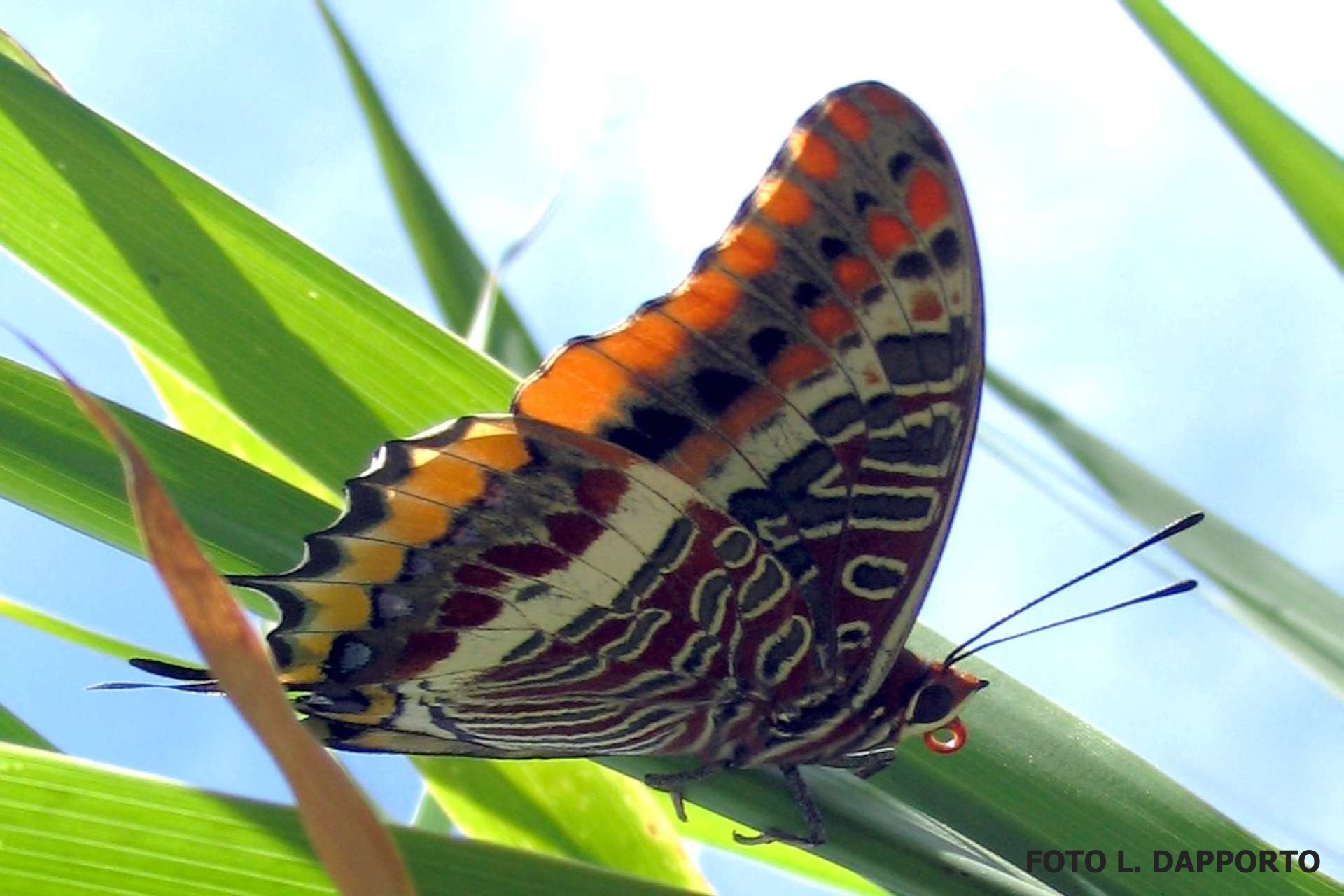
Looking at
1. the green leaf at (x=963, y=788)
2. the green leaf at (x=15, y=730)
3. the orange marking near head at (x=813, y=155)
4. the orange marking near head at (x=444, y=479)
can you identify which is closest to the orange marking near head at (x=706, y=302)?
the orange marking near head at (x=813, y=155)

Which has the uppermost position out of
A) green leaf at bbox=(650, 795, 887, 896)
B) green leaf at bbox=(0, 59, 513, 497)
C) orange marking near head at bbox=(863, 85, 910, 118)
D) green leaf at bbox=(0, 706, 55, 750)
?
orange marking near head at bbox=(863, 85, 910, 118)

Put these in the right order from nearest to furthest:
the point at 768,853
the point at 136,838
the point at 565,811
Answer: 1. the point at 136,838
2. the point at 565,811
3. the point at 768,853

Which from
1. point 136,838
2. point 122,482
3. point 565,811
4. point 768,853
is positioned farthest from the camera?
point 768,853

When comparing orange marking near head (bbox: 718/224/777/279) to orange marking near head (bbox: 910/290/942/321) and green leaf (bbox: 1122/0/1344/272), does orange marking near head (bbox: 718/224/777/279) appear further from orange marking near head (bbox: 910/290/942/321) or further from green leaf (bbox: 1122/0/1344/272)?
green leaf (bbox: 1122/0/1344/272)

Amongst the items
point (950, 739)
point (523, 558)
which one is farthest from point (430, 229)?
point (950, 739)

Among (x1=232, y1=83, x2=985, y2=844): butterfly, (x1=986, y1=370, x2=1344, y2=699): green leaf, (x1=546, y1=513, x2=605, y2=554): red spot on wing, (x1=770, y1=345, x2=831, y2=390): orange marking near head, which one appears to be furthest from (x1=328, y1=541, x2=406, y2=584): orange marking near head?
(x1=986, y1=370, x2=1344, y2=699): green leaf

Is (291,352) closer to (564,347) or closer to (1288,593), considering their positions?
(564,347)

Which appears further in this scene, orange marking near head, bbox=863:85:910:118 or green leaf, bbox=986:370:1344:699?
green leaf, bbox=986:370:1344:699

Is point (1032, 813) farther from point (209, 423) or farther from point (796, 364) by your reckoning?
point (209, 423)
